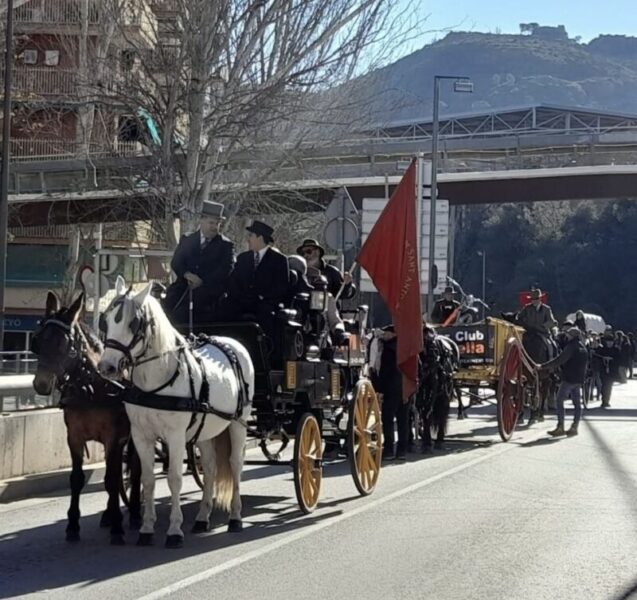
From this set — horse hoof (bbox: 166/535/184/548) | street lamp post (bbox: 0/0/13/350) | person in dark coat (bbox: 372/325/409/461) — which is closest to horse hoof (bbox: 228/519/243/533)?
horse hoof (bbox: 166/535/184/548)

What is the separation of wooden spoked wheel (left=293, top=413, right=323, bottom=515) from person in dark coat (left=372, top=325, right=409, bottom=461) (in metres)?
4.89

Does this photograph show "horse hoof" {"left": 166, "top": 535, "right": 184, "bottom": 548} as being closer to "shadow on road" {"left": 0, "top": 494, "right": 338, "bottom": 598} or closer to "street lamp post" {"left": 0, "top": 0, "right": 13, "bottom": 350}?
"shadow on road" {"left": 0, "top": 494, "right": 338, "bottom": 598}

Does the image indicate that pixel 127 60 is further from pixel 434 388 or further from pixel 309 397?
pixel 309 397

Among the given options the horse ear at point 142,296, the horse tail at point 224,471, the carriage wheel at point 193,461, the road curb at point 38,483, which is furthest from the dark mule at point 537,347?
the horse ear at point 142,296

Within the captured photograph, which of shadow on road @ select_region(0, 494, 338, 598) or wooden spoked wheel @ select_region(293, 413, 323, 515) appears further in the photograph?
wooden spoked wheel @ select_region(293, 413, 323, 515)

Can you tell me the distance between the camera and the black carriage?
11.3 meters

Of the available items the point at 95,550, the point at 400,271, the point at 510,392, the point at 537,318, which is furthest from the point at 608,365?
the point at 95,550

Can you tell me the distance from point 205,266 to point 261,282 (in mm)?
539

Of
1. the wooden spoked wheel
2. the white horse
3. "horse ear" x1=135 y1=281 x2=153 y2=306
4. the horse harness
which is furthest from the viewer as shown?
the wooden spoked wheel

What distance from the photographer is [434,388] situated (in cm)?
1809

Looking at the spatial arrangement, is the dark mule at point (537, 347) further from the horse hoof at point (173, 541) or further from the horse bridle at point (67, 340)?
the horse hoof at point (173, 541)

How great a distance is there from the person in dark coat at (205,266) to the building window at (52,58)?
95.8ft

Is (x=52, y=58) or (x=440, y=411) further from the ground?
(x=52, y=58)

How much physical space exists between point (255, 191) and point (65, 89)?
23.8 feet
